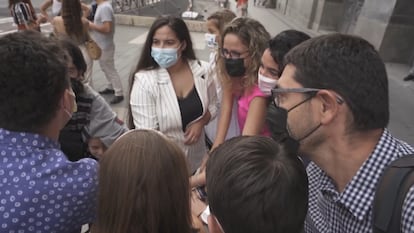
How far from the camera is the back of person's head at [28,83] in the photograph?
121cm

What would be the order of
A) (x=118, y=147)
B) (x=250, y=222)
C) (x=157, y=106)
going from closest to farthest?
(x=250, y=222)
(x=118, y=147)
(x=157, y=106)

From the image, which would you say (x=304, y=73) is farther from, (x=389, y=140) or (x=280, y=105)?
(x=389, y=140)

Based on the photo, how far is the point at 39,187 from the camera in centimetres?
118

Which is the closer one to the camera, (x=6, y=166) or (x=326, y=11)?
(x=6, y=166)

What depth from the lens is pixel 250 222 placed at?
106 cm

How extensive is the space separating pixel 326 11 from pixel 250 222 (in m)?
12.6

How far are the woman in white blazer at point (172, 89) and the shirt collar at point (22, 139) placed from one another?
101cm

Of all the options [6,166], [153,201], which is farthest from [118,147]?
[6,166]

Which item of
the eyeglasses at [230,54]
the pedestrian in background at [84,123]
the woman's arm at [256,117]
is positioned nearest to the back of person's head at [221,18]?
the eyeglasses at [230,54]

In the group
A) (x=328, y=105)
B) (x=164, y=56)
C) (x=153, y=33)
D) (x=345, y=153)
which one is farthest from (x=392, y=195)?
(x=153, y=33)

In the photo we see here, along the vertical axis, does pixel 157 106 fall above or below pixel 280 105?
below

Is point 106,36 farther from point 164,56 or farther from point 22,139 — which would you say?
point 22,139

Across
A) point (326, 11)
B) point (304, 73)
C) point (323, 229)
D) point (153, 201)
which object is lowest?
point (326, 11)

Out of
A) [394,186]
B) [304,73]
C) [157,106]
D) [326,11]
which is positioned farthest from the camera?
[326,11]
